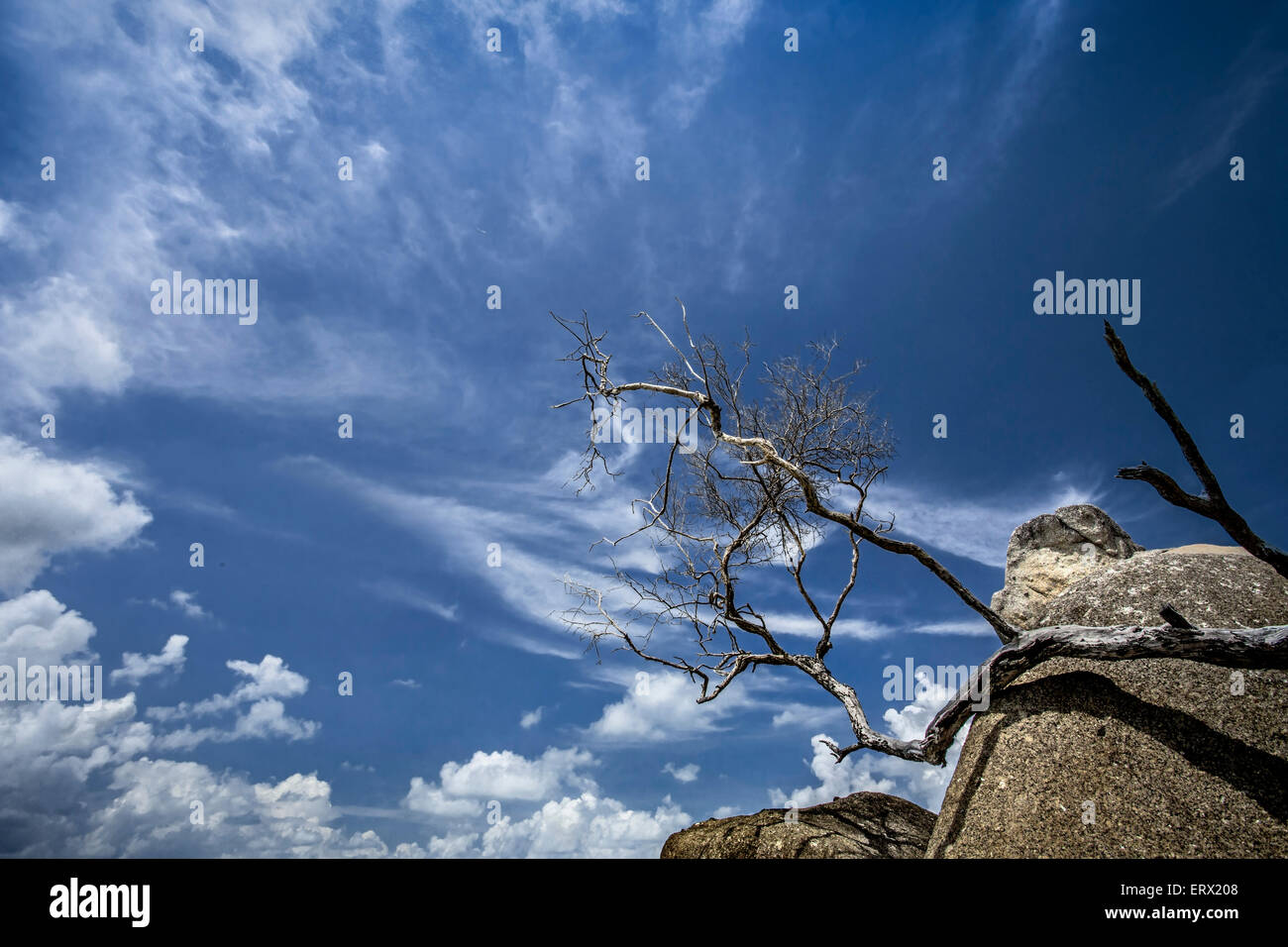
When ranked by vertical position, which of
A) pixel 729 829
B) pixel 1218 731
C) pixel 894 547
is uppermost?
pixel 894 547

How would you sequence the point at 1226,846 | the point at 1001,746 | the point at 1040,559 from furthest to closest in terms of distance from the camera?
the point at 1040,559 < the point at 1001,746 < the point at 1226,846

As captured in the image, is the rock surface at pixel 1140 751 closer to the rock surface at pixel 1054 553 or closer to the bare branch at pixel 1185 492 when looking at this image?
the bare branch at pixel 1185 492

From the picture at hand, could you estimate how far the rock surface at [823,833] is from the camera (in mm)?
8891

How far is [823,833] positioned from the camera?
9.11 m

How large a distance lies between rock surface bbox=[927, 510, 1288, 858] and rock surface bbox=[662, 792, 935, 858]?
1.17 meters

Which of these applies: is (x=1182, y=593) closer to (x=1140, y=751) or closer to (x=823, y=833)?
(x=1140, y=751)

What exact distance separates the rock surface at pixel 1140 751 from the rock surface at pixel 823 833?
1168 millimetres

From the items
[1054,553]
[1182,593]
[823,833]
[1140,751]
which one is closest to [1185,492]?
[1182,593]

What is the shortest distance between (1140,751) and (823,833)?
3839 mm
